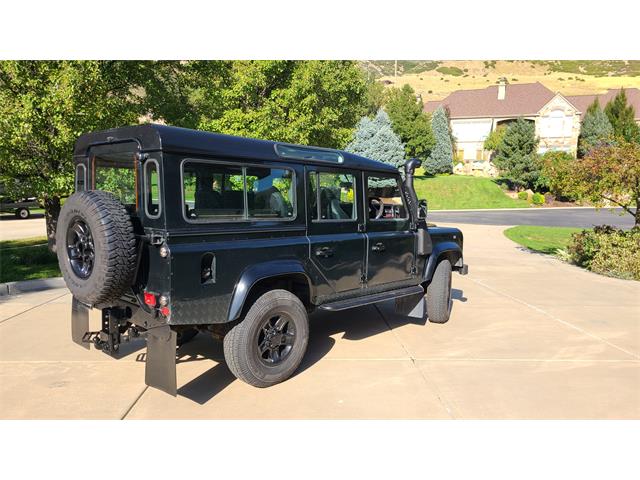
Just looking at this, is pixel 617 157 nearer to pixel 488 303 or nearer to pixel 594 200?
pixel 594 200

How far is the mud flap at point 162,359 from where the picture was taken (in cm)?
357

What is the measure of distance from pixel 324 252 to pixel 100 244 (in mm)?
2035

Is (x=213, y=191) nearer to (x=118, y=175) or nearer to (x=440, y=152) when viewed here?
(x=118, y=175)

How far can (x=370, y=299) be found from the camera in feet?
16.8

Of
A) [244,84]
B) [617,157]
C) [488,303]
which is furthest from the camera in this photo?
[244,84]

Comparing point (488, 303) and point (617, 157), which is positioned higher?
point (617, 157)

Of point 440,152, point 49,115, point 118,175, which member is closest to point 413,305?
point 118,175

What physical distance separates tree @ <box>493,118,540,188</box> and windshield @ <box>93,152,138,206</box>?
1548 inches

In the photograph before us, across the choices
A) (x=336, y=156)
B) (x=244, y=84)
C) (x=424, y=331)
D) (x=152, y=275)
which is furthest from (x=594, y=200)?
(x=152, y=275)

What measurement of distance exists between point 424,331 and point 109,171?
13.5 ft

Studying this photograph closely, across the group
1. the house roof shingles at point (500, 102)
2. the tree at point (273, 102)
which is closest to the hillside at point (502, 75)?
the house roof shingles at point (500, 102)

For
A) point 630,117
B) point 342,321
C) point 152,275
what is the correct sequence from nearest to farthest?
point 152,275 → point 342,321 → point 630,117

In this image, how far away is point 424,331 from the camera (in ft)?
19.6

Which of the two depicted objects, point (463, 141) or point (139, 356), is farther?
point (463, 141)
